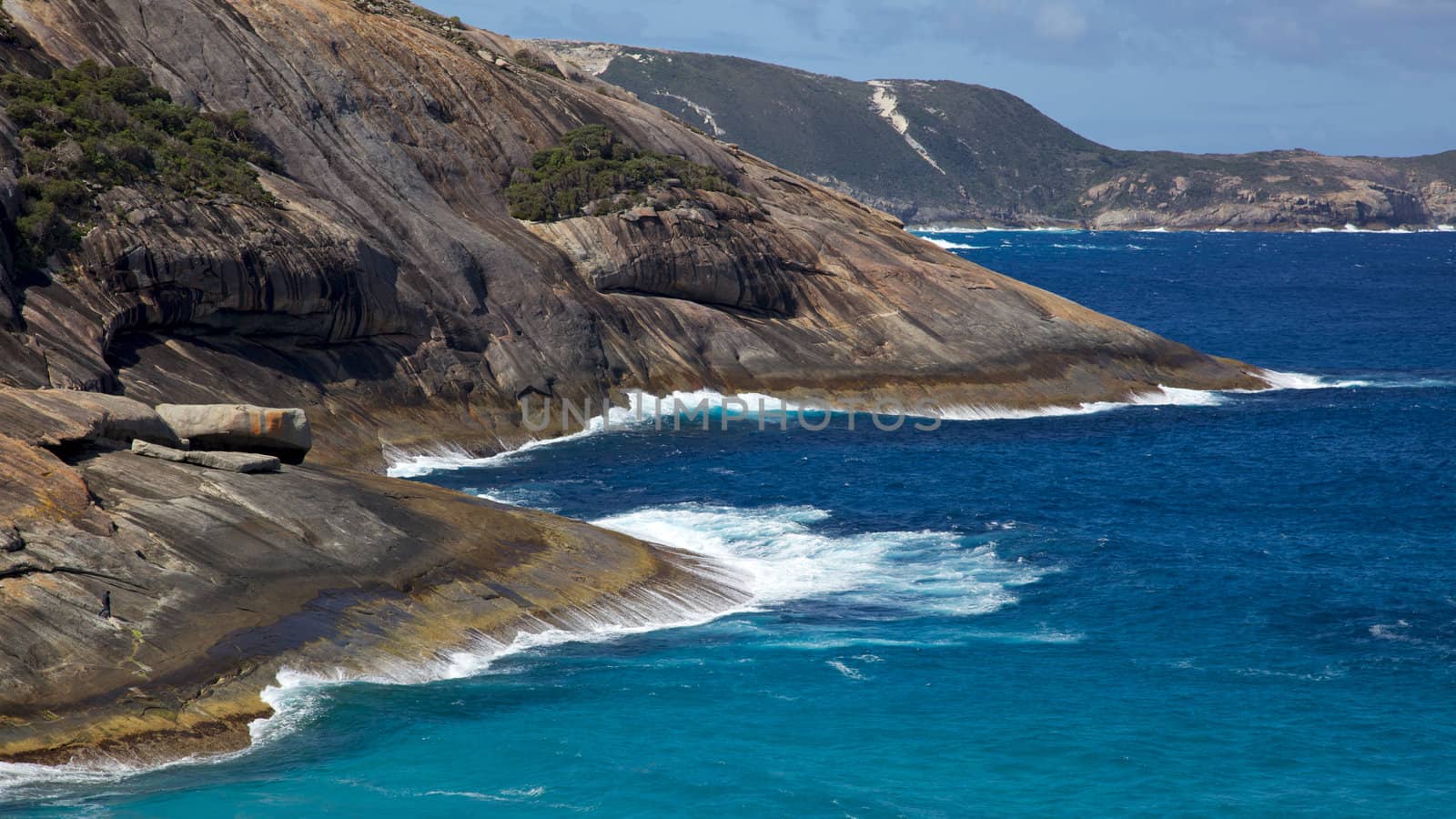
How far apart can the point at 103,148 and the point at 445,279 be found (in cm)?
1396

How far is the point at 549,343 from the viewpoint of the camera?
193ft

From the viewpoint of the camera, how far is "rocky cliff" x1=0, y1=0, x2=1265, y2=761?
25.8 m

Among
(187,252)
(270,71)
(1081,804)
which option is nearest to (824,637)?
(1081,804)

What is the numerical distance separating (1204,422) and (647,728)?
44205 millimetres

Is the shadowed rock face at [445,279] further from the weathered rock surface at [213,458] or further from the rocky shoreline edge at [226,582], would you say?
the rocky shoreline edge at [226,582]

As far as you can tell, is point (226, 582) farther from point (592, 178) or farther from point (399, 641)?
point (592, 178)

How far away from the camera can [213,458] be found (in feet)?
99.9

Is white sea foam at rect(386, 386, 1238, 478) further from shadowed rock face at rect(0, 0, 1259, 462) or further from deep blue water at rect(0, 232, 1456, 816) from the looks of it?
deep blue water at rect(0, 232, 1456, 816)

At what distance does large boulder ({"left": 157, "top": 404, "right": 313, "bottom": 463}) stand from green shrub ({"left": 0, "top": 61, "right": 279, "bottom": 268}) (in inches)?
557

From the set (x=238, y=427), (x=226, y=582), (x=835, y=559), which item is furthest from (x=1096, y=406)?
(x=226, y=582)

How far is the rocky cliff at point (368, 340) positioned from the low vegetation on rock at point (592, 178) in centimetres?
107

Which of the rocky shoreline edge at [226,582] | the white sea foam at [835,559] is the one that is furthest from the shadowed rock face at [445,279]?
the white sea foam at [835,559]

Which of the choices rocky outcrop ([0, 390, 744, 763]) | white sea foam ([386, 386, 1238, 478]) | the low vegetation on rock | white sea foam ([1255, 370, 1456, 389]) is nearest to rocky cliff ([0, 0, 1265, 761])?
rocky outcrop ([0, 390, 744, 763])

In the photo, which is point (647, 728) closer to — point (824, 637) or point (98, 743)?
point (824, 637)
